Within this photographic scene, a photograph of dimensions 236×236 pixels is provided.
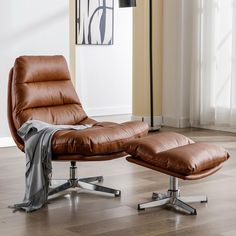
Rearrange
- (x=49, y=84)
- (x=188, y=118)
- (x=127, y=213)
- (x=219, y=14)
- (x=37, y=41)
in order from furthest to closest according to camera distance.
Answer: (x=188, y=118) → (x=219, y=14) → (x=37, y=41) → (x=49, y=84) → (x=127, y=213)

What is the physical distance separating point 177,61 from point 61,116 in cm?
331

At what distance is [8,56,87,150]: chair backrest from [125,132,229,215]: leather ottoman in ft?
2.73

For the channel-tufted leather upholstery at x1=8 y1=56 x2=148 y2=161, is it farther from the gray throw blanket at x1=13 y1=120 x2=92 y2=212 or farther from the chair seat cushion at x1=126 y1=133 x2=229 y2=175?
the chair seat cushion at x1=126 y1=133 x2=229 y2=175

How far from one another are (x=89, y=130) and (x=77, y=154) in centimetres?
20

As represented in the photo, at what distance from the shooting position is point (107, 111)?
8539 mm

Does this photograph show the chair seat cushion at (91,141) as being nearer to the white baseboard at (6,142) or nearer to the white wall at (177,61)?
the white baseboard at (6,142)

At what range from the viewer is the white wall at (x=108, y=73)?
8211 mm

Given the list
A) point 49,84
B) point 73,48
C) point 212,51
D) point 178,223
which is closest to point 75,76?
point 73,48

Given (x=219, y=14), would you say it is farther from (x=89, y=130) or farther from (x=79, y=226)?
(x=79, y=226)

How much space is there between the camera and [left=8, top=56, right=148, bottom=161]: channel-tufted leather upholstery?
371cm

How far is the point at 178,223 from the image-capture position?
11.3ft

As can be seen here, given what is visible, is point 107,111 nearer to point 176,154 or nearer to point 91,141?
point 91,141

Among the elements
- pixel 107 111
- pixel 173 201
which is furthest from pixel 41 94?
pixel 107 111

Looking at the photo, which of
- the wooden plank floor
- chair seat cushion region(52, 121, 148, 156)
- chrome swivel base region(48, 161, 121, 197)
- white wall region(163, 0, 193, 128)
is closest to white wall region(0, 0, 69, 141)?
the wooden plank floor
